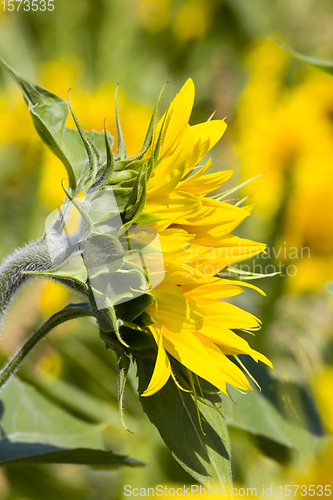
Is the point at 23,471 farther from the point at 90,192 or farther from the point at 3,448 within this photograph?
the point at 90,192

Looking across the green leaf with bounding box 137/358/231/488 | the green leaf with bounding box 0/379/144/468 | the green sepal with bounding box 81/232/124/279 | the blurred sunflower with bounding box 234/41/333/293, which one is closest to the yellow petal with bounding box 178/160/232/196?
the green sepal with bounding box 81/232/124/279

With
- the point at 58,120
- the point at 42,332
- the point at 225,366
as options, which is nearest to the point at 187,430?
the point at 225,366

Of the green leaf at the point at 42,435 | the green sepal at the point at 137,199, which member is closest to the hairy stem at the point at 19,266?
the green sepal at the point at 137,199

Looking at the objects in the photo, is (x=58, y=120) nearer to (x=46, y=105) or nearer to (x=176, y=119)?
(x=46, y=105)

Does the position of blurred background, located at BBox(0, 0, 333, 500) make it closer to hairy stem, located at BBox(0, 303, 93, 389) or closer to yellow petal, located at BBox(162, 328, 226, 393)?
hairy stem, located at BBox(0, 303, 93, 389)

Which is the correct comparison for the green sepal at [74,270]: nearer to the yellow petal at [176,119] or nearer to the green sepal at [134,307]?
the green sepal at [134,307]

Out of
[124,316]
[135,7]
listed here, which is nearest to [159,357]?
[124,316]
